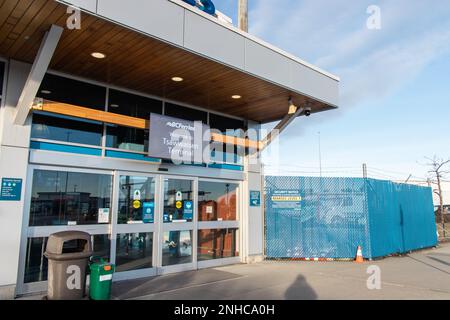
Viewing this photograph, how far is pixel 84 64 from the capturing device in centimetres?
694

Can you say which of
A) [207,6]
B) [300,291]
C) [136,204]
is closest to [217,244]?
[136,204]

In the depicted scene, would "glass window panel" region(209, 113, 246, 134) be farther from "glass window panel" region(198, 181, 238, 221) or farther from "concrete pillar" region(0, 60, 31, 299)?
"concrete pillar" region(0, 60, 31, 299)

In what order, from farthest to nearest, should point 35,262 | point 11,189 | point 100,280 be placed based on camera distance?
point 35,262, point 11,189, point 100,280

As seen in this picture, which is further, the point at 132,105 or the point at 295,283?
the point at 132,105

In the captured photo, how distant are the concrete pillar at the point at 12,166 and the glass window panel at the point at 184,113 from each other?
3.27 meters

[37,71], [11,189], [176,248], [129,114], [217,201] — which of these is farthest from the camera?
[217,201]

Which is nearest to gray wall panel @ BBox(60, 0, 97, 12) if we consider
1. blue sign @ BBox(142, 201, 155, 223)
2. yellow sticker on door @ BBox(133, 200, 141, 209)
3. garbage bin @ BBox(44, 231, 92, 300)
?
garbage bin @ BBox(44, 231, 92, 300)

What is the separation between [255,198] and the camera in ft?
35.7

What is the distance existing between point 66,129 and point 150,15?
9.91 ft

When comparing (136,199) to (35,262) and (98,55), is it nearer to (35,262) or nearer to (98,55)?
(35,262)

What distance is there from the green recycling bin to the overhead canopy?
142 inches

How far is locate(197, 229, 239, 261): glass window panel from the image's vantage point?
9.55 metres
